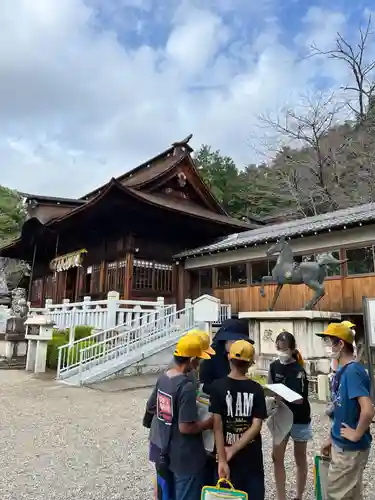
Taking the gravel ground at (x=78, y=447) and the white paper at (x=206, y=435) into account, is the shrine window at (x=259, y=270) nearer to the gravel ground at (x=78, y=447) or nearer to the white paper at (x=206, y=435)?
the gravel ground at (x=78, y=447)

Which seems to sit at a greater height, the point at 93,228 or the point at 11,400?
the point at 93,228

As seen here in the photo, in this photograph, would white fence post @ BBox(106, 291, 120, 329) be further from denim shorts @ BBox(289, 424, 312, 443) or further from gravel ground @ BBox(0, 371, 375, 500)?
denim shorts @ BBox(289, 424, 312, 443)

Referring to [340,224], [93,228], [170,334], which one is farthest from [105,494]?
[93,228]

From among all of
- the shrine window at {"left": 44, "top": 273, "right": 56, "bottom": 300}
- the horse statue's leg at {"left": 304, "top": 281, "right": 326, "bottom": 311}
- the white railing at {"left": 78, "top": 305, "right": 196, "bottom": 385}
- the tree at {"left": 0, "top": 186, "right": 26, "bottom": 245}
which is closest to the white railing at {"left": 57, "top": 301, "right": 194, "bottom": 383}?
the white railing at {"left": 78, "top": 305, "right": 196, "bottom": 385}

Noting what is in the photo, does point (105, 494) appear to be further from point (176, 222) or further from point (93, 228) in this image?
point (93, 228)

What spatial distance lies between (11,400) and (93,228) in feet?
35.6

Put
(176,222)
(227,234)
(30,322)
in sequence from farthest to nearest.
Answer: (227,234) < (176,222) < (30,322)

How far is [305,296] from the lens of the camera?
41.3ft

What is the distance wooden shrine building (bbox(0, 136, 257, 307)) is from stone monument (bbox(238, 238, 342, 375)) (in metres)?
6.57

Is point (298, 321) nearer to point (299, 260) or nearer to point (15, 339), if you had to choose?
point (299, 260)

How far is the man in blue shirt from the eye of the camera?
245 centimetres

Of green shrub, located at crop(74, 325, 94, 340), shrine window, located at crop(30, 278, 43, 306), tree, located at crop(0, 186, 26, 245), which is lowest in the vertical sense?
green shrub, located at crop(74, 325, 94, 340)

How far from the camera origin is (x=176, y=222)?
16.8 metres

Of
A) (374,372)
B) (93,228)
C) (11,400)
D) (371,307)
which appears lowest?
(11,400)
